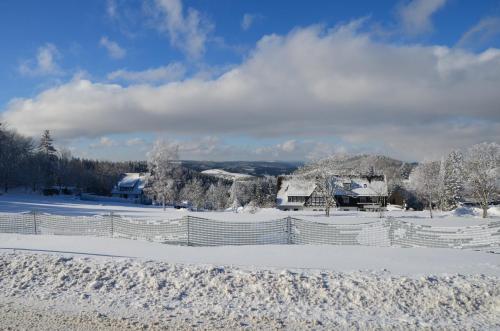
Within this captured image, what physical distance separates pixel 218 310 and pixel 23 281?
197 inches

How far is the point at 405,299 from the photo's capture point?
27.4 ft

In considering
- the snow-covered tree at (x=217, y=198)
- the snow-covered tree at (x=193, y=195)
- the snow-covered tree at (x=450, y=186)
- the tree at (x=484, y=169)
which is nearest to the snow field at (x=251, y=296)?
the tree at (x=484, y=169)

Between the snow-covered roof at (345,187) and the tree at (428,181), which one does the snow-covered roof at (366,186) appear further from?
the tree at (428,181)

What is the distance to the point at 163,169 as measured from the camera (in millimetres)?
60812

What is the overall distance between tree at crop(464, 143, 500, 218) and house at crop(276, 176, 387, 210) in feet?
77.0

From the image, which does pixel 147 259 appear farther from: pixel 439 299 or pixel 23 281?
pixel 439 299

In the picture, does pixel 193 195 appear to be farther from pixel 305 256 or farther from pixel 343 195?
pixel 305 256

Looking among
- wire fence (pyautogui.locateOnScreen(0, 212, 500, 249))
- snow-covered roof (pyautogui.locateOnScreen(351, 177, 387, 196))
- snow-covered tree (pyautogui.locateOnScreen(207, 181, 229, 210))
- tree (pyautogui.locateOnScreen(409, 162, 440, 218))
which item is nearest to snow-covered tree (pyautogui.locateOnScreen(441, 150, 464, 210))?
tree (pyautogui.locateOnScreen(409, 162, 440, 218))

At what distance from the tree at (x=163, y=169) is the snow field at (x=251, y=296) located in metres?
49.8

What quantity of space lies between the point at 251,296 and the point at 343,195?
65.6 m

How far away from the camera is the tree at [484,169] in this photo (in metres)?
44.1

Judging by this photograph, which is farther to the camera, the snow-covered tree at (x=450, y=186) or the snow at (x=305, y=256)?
the snow-covered tree at (x=450, y=186)

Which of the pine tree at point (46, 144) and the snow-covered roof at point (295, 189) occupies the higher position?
the pine tree at point (46, 144)

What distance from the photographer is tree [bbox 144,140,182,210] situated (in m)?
60.2
